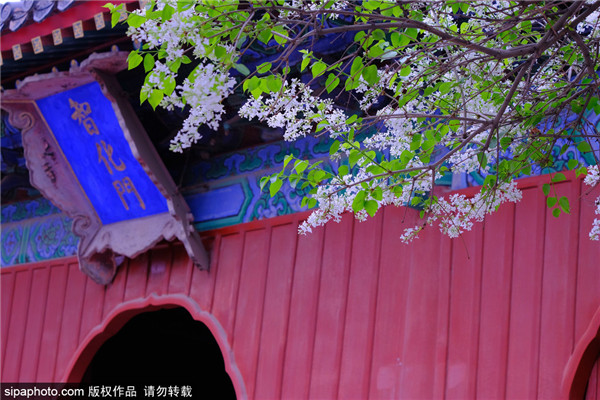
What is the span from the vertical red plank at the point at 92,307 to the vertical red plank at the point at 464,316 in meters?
2.57

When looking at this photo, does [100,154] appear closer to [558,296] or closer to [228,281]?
[228,281]

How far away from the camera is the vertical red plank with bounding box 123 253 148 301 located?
18.1 ft

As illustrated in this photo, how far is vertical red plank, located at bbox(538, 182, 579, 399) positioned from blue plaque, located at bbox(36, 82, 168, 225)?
2.38m

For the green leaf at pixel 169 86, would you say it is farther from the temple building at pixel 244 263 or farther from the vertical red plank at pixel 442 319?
the vertical red plank at pixel 442 319

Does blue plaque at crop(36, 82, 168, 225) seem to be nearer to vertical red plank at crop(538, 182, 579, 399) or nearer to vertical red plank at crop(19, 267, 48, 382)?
vertical red plank at crop(19, 267, 48, 382)

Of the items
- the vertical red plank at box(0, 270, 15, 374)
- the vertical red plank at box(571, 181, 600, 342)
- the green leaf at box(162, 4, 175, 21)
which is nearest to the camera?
the green leaf at box(162, 4, 175, 21)

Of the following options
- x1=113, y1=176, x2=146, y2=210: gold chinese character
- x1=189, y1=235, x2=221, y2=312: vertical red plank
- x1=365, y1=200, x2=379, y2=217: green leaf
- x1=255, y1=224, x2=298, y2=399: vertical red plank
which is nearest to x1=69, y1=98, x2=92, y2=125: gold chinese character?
x1=113, y1=176, x2=146, y2=210: gold chinese character

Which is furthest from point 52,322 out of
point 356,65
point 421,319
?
point 356,65

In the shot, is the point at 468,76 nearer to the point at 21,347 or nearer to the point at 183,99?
the point at 183,99

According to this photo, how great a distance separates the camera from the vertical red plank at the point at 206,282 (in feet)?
17.0

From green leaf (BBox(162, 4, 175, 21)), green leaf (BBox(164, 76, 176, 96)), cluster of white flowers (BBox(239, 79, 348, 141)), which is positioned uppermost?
green leaf (BBox(162, 4, 175, 21))

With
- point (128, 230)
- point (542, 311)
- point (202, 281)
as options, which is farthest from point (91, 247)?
point (542, 311)

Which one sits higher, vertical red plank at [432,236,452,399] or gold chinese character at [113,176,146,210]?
gold chinese character at [113,176,146,210]

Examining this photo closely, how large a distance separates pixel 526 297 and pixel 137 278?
2638 mm
